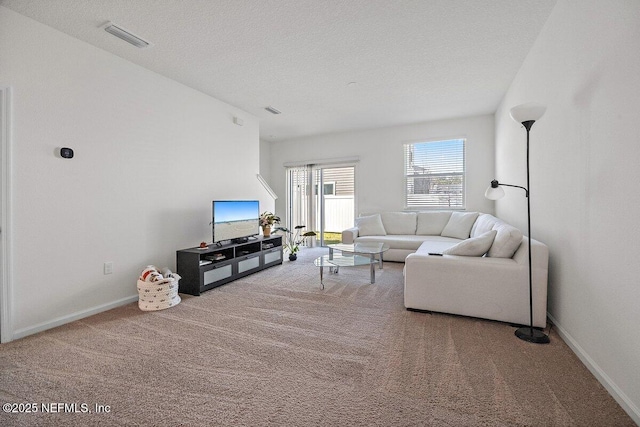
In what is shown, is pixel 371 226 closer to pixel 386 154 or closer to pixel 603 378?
pixel 386 154

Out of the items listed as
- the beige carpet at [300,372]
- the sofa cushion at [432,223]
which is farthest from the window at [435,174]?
the beige carpet at [300,372]

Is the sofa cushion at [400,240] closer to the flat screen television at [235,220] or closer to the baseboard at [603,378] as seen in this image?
the flat screen television at [235,220]

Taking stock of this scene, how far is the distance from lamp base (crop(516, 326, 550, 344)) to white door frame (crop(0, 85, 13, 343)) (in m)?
4.00

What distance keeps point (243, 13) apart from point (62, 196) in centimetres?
231

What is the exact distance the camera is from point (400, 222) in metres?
5.56

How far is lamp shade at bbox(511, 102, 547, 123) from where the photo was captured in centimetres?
211

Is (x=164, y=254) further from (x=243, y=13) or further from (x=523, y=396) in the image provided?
(x=523, y=396)

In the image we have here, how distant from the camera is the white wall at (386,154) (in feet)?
17.6

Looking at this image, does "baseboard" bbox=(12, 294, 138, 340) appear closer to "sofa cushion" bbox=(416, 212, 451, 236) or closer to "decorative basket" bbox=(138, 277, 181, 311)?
"decorative basket" bbox=(138, 277, 181, 311)

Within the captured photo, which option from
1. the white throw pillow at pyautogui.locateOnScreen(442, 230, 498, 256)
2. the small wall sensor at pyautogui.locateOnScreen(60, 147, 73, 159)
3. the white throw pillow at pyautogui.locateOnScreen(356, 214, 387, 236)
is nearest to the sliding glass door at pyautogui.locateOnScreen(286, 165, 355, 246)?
the white throw pillow at pyautogui.locateOnScreen(356, 214, 387, 236)

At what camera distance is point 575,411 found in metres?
1.41

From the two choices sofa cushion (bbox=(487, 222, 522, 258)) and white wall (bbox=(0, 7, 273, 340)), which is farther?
sofa cushion (bbox=(487, 222, 522, 258))

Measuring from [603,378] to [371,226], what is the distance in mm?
3992

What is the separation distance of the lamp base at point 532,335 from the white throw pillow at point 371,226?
3245mm
